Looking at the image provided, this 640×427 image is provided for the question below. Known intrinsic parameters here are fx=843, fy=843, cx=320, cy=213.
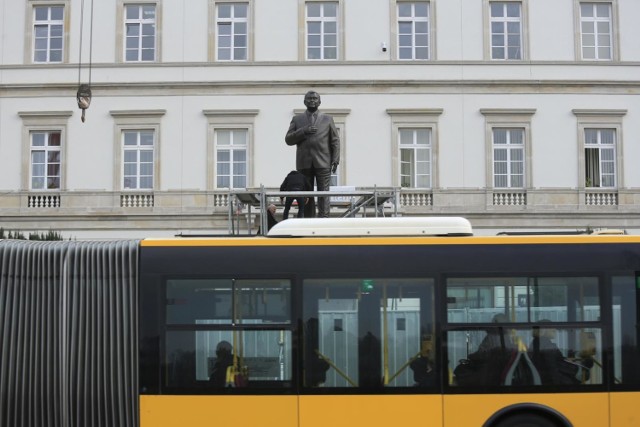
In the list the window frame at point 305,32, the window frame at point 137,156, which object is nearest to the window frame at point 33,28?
the window frame at point 137,156

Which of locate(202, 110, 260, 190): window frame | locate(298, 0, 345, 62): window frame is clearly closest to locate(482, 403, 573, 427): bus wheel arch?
locate(202, 110, 260, 190): window frame

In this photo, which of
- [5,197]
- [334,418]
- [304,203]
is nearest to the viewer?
[334,418]

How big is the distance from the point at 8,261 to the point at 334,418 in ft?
12.7

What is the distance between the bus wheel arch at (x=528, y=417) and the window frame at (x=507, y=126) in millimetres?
19960

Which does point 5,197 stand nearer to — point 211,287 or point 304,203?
point 304,203

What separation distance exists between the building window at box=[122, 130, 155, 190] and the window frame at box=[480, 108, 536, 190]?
11245 mm

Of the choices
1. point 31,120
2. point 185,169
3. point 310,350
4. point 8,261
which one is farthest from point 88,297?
point 31,120

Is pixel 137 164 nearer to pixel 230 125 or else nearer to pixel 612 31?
pixel 230 125

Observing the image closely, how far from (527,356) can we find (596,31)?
2276 cm

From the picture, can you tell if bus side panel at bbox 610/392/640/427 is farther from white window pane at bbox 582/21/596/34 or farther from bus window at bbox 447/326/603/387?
white window pane at bbox 582/21/596/34

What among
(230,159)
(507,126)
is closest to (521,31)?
(507,126)

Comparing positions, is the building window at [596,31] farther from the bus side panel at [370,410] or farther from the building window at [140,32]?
the bus side panel at [370,410]

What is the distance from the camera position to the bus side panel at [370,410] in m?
8.62

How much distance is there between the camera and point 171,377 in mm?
8781
